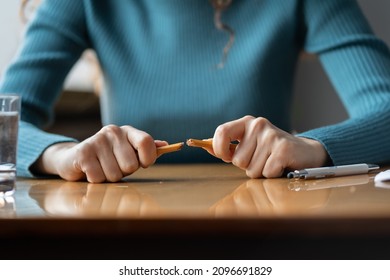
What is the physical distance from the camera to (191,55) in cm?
136

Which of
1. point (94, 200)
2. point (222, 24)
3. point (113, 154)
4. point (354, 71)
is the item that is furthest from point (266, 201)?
point (222, 24)

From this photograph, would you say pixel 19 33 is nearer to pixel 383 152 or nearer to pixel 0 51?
pixel 0 51

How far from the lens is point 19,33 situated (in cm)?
188

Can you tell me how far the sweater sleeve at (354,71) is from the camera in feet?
3.30

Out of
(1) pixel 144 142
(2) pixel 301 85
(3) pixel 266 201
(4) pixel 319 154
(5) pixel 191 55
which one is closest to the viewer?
(3) pixel 266 201

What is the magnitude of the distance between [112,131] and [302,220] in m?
0.40

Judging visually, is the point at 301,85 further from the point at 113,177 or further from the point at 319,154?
the point at 113,177

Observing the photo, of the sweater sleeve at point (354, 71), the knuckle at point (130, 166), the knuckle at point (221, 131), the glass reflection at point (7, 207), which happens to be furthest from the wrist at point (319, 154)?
the glass reflection at point (7, 207)

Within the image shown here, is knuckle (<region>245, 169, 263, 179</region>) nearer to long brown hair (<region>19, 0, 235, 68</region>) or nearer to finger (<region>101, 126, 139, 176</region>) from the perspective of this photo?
finger (<region>101, 126, 139, 176</region>)

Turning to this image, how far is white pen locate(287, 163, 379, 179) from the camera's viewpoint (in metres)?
0.83

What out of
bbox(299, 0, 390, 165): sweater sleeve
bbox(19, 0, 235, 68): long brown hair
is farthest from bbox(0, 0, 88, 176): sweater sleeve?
bbox(299, 0, 390, 165): sweater sleeve

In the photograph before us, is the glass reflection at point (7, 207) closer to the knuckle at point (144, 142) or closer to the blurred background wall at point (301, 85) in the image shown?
the knuckle at point (144, 142)

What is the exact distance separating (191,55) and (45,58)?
311mm

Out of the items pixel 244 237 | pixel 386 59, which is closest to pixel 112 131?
pixel 244 237
